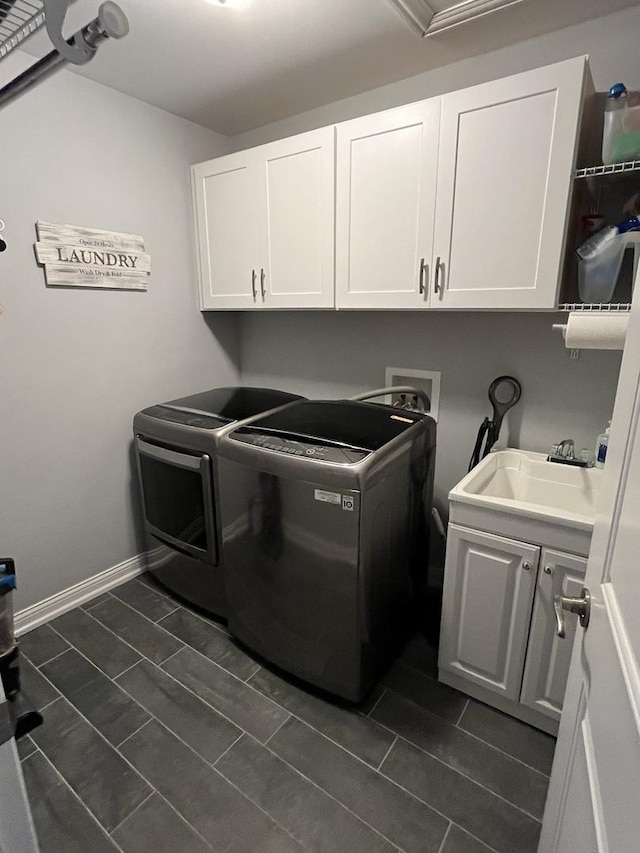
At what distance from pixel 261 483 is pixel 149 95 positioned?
6.21 ft

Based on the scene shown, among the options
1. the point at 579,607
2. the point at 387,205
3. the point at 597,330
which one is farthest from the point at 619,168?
the point at 579,607

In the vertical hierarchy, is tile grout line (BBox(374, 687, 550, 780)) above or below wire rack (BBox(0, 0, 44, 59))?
below

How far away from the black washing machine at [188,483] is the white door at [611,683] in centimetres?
136

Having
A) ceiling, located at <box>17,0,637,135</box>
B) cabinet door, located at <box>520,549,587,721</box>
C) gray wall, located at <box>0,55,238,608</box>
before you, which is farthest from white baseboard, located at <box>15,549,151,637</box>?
ceiling, located at <box>17,0,637,135</box>

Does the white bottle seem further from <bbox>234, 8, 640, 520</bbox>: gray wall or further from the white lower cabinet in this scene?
the white lower cabinet

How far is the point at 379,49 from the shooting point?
1676 millimetres

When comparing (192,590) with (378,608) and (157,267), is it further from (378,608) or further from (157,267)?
(157,267)

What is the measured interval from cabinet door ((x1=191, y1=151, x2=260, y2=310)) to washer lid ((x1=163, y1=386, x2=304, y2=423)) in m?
0.46

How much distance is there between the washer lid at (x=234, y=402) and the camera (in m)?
2.03

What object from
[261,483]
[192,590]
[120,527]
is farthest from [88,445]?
[261,483]

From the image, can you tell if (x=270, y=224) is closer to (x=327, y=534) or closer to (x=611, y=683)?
(x=327, y=534)

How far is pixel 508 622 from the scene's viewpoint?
1479 millimetres

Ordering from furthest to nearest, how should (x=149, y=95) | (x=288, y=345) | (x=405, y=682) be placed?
(x=288, y=345), (x=149, y=95), (x=405, y=682)

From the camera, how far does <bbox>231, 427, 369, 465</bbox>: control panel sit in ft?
4.73
